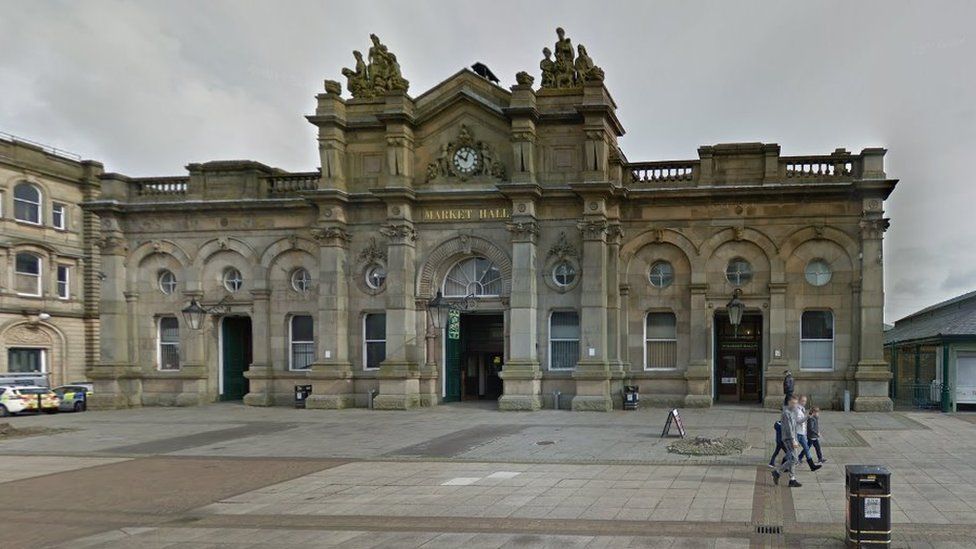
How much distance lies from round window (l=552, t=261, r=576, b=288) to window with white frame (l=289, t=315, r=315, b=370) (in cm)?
1095

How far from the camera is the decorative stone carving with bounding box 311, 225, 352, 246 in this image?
29.9m

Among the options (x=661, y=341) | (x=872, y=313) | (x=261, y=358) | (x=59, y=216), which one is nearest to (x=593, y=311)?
(x=661, y=341)

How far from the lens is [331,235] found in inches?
1177

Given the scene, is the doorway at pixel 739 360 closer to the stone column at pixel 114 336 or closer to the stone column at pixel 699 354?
the stone column at pixel 699 354

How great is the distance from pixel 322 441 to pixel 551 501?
33.2 feet

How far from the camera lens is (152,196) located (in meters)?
33.0

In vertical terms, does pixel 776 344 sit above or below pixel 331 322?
below

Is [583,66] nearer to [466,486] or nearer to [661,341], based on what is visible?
[661,341]

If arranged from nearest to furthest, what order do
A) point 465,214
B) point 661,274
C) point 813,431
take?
point 813,431, point 661,274, point 465,214

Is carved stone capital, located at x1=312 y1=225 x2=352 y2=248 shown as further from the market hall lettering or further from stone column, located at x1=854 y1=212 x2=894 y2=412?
stone column, located at x1=854 y1=212 x2=894 y2=412

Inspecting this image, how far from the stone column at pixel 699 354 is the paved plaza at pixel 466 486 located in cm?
368

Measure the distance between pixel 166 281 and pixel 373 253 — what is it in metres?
10.4

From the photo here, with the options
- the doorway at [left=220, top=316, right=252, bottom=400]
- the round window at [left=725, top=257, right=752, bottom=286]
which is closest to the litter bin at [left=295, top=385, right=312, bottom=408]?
the doorway at [left=220, top=316, right=252, bottom=400]

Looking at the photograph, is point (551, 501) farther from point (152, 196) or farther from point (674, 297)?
point (152, 196)
